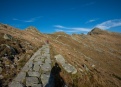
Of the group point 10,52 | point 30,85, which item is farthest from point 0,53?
point 30,85

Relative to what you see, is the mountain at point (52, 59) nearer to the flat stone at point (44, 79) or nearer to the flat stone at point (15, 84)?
the flat stone at point (15, 84)

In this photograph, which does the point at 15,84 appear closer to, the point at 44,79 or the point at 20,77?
the point at 20,77

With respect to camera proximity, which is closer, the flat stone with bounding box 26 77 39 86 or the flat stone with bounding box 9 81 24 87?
the flat stone with bounding box 9 81 24 87

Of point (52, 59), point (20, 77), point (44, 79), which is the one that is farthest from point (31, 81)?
point (52, 59)

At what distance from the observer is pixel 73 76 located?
34.9ft

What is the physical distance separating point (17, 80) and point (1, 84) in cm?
94

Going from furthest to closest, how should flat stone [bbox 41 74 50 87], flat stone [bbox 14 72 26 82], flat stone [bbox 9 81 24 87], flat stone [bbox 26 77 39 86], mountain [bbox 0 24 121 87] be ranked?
mountain [bbox 0 24 121 87] < flat stone [bbox 14 72 26 82] < flat stone [bbox 41 74 50 87] < flat stone [bbox 26 77 39 86] < flat stone [bbox 9 81 24 87]

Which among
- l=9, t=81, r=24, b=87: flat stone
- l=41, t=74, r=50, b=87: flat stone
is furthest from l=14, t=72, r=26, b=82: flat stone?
l=41, t=74, r=50, b=87: flat stone

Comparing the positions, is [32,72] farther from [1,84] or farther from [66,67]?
[66,67]

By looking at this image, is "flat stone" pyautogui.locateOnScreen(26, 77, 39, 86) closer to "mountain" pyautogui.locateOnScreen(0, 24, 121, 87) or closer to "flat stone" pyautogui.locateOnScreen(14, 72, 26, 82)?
"flat stone" pyautogui.locateOnScreen(14, 72, 26, 82)

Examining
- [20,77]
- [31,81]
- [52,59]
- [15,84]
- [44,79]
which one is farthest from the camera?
[52,59]

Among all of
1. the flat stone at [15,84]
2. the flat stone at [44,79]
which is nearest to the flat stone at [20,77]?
the flat stone at [15,84]

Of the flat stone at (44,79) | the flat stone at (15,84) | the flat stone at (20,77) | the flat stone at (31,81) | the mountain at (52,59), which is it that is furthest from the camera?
the mountain at (52,59)

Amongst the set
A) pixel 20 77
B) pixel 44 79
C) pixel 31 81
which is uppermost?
pixel 20 77
